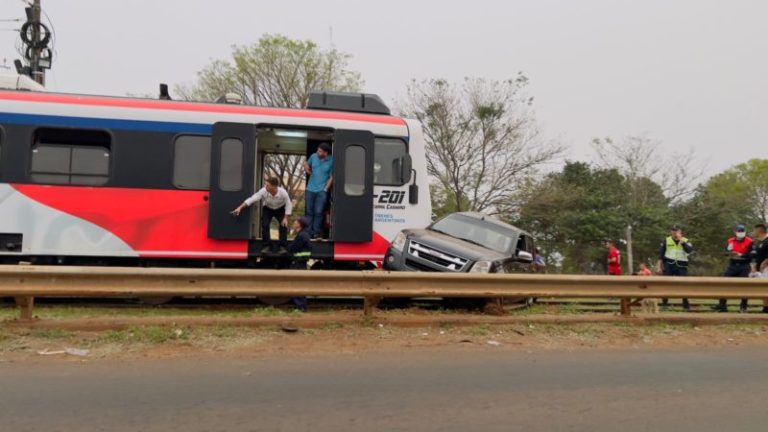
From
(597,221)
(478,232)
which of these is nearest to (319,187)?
(478,232)

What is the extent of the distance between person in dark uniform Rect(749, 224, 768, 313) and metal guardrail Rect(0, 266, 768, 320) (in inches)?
69.3

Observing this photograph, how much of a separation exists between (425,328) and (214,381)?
2.83 m

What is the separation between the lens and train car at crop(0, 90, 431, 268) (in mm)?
7707

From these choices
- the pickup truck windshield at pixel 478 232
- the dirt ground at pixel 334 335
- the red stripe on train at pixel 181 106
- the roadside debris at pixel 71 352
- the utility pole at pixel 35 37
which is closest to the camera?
the roadside debris at pixel 71 352

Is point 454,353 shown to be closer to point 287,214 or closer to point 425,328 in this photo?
point 425,328

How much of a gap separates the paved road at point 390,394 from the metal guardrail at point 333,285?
1178 millimetres

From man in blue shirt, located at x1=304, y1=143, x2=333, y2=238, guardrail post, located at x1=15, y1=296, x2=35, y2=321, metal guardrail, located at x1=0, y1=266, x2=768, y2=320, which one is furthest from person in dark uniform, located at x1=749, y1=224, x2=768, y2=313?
guardrail post, located at x1=15, y1=296, x2=35, y2=321

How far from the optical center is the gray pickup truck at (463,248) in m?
7.89

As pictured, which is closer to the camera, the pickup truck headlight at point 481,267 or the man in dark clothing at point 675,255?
the pickup truck headlight at point 481,267

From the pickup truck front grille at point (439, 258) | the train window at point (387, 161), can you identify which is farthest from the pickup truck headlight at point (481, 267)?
the train window at point (387, 161)

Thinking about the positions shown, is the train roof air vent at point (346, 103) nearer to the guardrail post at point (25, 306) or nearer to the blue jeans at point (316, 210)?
the blue jeans at point (316, 210)

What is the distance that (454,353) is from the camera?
5.74m

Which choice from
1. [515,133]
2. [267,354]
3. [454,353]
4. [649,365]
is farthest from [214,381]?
[515,133]

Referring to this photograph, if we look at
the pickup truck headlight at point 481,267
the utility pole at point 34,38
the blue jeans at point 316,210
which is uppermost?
the utility pole at point 34,38
